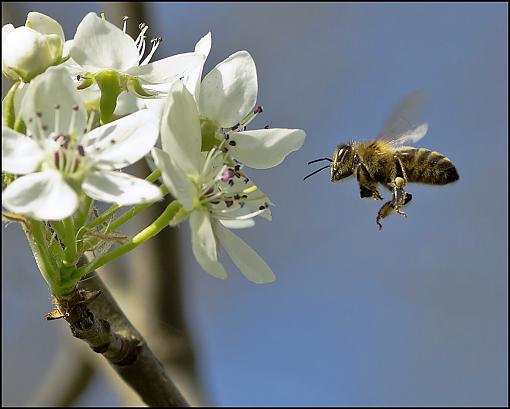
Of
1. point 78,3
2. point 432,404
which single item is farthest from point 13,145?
point 432,404

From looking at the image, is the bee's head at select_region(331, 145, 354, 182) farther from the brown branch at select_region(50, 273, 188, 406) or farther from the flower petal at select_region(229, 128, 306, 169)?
the brown branch at select_region(50, 273, 188, 406)

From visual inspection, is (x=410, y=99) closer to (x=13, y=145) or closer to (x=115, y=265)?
(x=13, y=145)

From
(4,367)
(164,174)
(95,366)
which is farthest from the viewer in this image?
(4,367)

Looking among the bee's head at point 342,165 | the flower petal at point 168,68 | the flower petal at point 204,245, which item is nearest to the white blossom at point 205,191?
the flower petal at point 204,245

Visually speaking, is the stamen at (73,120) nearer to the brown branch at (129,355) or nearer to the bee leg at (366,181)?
the brown branch at (129,355)

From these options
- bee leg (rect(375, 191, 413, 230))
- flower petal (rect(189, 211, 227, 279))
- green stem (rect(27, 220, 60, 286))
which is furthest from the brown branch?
bee leg (rect(375, 191, 413, 230))

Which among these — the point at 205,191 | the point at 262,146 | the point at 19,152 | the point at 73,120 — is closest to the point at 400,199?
the point at 262,146
